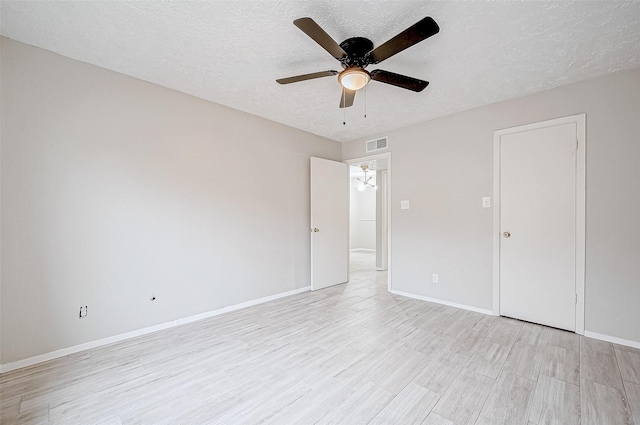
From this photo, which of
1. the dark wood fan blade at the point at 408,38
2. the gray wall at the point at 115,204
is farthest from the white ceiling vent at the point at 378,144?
the dark wood fan blade at the point at 408,38

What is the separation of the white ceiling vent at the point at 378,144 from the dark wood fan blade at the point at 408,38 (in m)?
2.41

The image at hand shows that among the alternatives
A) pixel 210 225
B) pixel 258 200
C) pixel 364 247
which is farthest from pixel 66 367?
pixel 364 247

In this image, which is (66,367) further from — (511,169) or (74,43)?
(511,169)

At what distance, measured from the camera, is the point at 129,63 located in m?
2.40

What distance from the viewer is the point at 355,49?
80.0 inches

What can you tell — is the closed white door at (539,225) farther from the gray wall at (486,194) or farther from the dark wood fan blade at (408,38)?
the dark wood fan blade at (408,38)

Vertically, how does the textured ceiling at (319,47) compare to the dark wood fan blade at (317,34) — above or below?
above

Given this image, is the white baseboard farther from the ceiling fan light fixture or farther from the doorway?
the ceiling fan light fixture

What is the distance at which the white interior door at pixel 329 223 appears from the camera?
428 centimetres

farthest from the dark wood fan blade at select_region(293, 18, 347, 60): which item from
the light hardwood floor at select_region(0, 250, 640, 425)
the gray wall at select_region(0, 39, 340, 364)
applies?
the light hardwood floor at select_region(0, 250, 640, 425)

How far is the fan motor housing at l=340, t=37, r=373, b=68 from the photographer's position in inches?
77.7

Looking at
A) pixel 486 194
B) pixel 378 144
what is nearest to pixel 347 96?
pixel 378 144

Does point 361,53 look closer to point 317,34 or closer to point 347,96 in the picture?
point 347,96

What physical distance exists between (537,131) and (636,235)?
1.34m
